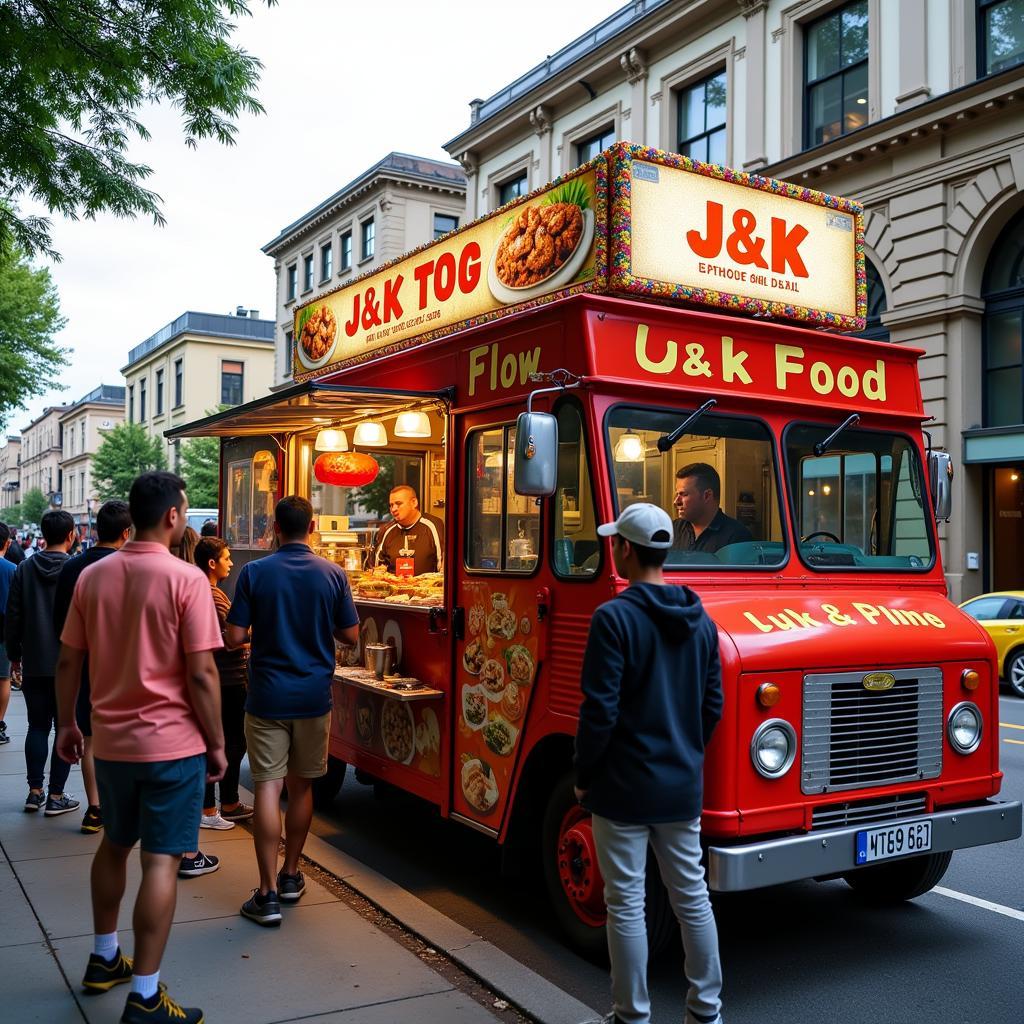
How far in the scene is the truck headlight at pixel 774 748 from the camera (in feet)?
14.3

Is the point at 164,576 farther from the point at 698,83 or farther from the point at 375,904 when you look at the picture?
the point at 698,83

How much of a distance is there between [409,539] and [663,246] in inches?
169

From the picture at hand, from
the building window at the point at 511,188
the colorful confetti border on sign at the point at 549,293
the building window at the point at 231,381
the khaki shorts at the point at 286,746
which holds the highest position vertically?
the building window at the point at 511,188

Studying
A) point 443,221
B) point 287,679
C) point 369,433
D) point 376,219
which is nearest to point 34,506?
point 376,219

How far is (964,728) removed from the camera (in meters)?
4.98

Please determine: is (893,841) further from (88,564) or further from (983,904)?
(88,564)

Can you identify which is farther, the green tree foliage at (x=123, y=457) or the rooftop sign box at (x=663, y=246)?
the green tree foliage at (x=123, y=457)

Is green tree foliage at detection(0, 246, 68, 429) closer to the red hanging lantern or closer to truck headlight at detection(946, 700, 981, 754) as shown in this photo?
the red hanging lantern

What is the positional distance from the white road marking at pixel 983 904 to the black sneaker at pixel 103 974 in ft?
13.9

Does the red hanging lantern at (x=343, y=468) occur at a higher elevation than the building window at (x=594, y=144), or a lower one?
lower

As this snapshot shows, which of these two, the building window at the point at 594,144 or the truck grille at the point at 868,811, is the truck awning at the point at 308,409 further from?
the building window at the point at 594,144

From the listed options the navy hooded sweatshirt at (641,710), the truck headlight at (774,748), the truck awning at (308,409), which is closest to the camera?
the navy hooded sweatshirt at (641,710)

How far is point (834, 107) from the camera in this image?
70.5ft

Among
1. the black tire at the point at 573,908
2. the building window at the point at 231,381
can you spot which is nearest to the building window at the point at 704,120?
the black tire at the point at 573,908
